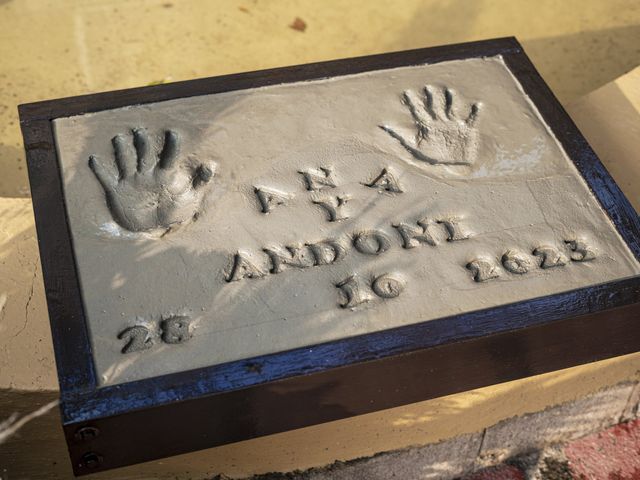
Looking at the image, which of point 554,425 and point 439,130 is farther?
point 554,425

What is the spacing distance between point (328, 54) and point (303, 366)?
71.1 inches

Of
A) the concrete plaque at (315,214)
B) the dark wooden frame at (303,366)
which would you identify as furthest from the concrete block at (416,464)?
the concrete plaque at (315,214)

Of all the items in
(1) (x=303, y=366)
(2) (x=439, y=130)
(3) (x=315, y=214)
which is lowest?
(1) (x=303, y=366)

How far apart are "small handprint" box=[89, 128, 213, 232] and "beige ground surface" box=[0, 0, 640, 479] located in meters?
0.40

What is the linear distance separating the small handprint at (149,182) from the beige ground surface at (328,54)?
40cm

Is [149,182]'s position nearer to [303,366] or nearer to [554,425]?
[303,366]

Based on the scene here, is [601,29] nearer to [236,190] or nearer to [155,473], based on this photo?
[236,190]

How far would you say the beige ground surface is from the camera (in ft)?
8.74

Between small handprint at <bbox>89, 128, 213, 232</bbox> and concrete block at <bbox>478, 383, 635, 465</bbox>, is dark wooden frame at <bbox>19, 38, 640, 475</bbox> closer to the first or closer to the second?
small handprint at <bbox>89, 128, 213, 232</bbox>

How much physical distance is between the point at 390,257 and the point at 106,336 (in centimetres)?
64

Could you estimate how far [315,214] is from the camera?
7.64 feet

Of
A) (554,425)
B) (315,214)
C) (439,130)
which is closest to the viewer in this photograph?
(315,214)

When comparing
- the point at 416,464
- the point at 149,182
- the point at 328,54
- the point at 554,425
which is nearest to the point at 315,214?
the point at 149,182

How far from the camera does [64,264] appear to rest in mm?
2168
